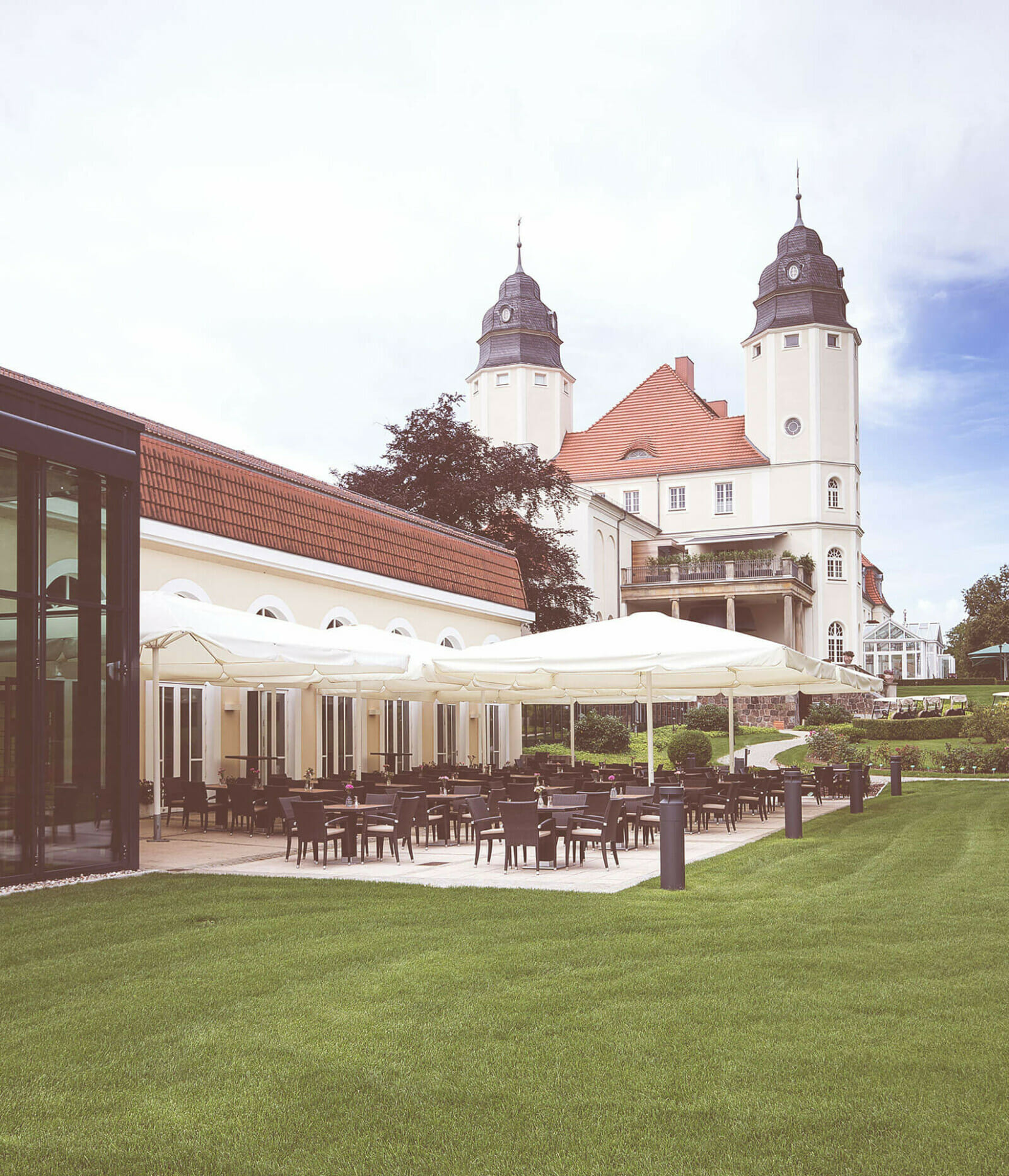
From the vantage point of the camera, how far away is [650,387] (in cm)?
6781

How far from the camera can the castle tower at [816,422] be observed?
187 ft

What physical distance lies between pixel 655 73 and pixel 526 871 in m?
8.41

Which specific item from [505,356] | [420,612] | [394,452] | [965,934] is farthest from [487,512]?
[965,934]

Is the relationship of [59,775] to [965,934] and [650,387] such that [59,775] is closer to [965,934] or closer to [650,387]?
[965,934]

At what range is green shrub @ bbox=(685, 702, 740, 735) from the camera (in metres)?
38.2

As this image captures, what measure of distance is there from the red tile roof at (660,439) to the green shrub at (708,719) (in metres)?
23.5

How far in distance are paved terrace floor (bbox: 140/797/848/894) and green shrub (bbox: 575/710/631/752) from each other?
1877cm

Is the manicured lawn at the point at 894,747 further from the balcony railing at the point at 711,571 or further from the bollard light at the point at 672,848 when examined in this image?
the balcony railing at the point at 711,571

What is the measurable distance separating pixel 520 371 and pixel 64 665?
5148 centimetres

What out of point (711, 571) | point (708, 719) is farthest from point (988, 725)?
point (711, 571)

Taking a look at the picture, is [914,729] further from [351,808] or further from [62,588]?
[62,588]

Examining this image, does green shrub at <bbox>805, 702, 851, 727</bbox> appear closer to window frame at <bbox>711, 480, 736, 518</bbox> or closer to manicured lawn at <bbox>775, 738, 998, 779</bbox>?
manicured lawn at <bbox>775, 738, 998, 779</bbox>

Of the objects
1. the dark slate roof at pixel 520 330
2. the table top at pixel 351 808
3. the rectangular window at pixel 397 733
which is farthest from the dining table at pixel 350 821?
the dark slate roof at pixel 520 330

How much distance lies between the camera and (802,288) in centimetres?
5712
